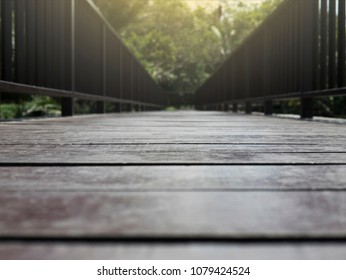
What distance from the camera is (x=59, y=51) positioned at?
489 cm

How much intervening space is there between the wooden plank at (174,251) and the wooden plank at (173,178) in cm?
33

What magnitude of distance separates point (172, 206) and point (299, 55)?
4.56 metres

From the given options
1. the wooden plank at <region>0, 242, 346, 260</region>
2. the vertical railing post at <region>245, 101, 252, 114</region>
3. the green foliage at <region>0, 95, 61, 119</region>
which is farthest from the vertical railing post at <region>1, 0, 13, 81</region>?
the vertical railing post at <region>245, 101, 252, 114</region>

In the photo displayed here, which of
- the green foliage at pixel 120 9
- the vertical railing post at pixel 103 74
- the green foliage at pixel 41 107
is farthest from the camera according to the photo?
the green foliage at pixel 120 9

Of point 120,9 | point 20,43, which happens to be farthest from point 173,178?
point 120,9

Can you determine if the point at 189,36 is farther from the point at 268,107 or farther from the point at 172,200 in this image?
the point at 172,200

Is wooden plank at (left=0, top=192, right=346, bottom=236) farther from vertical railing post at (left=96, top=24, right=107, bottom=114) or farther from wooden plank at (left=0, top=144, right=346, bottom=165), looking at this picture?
vertical railing post at (left=96, top=24, right=107, bottom=114)

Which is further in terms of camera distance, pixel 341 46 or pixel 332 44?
pixel 332 44

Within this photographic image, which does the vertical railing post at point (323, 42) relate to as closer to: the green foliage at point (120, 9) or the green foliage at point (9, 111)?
the green foliage at point (9, 111)

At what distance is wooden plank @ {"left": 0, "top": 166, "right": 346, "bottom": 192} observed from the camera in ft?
2.94

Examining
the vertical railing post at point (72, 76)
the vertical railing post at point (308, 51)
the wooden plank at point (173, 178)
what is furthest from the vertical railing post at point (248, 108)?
the wooden plank at point (173, 178)

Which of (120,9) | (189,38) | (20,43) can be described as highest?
(189,38)

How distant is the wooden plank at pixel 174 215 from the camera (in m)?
0.59

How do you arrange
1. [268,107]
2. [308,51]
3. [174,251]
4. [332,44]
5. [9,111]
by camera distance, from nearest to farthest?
[174,251], [332,44], [308,51], [268,107], [9,111]
